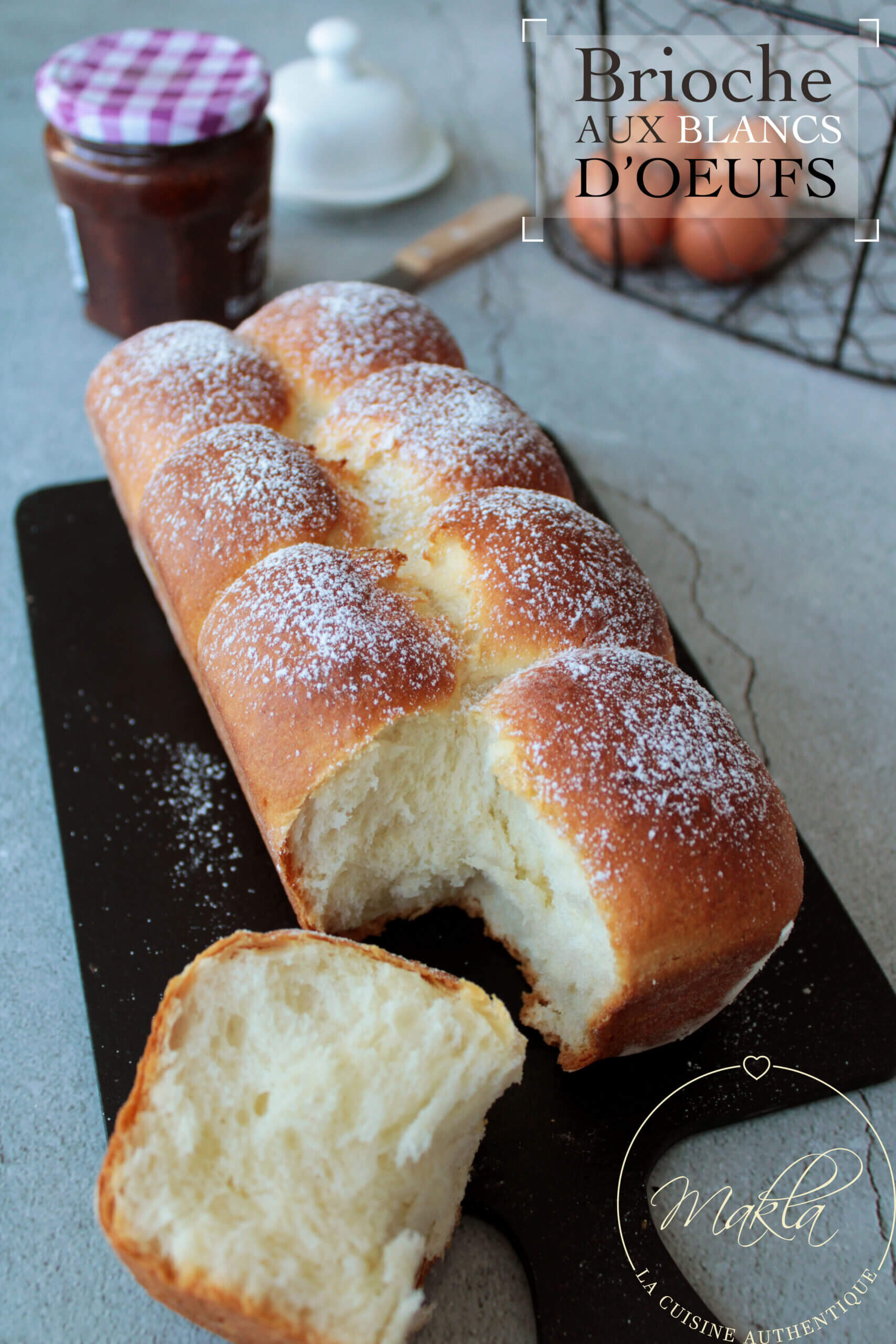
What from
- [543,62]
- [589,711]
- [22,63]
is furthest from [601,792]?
[22,63]

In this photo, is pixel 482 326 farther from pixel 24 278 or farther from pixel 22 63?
pixel 22 63

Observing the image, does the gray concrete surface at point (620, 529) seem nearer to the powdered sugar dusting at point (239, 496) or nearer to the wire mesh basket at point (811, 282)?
the wire mesh basket at point (811, 282)

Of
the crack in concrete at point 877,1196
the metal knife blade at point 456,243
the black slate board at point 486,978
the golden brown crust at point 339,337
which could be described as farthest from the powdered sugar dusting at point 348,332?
the crack in concrete at point 877,1196

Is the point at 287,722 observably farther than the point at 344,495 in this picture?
No

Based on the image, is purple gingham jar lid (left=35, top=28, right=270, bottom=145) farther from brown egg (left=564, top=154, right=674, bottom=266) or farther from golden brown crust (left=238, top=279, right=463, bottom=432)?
brown egg (left=564, top=154, right=674, bottom=266)

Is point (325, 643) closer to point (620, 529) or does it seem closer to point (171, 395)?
point (171, 395)

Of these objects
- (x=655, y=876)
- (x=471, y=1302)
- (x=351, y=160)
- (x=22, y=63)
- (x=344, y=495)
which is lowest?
(x=471, y=1302)

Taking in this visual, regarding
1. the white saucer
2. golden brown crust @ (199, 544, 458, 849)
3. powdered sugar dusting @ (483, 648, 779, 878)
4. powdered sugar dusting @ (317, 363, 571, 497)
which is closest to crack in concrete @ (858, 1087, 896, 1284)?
powdered sugar dusting @ (483, 648, 779, 878)
